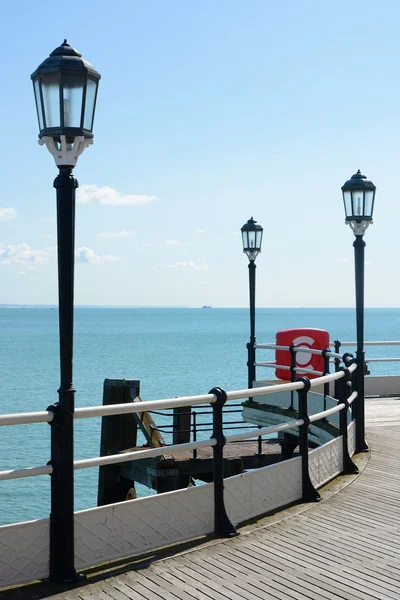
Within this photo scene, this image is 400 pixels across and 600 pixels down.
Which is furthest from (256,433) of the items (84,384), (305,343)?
(84,384)

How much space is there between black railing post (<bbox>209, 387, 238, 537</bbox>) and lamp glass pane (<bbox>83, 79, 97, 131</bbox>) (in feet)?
8.27

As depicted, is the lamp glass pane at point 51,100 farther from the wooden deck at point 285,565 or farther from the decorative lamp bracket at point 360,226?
the decorative lamp bracket at point 360,226

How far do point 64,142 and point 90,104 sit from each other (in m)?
0.33

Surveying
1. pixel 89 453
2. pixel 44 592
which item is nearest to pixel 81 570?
pixel 44 592

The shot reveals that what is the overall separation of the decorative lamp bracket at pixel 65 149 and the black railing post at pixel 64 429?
68 millimetres

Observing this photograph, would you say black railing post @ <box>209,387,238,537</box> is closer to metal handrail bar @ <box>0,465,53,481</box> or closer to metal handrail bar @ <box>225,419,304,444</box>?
metal handrail bar @ <box>225,419,304,444</box>

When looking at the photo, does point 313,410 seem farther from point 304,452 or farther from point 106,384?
point 304,452

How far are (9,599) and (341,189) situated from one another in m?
7.78

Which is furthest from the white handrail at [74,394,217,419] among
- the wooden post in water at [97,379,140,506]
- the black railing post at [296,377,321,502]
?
the wooden post in water at [97,379,140,506]

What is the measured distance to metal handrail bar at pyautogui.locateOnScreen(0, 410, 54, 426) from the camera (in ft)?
17.5

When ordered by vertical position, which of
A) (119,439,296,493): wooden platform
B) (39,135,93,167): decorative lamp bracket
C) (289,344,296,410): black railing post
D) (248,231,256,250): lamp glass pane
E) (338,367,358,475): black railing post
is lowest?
(119,439,296,493): wooden platform

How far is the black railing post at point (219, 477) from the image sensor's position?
22.5 ft

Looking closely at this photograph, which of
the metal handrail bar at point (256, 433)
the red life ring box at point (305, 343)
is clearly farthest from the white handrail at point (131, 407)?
the red life ring box at point (305, 343)

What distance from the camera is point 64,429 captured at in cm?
575
